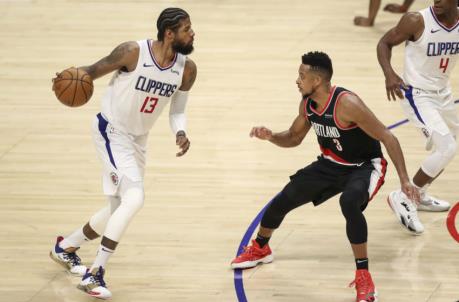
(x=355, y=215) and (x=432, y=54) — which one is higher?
(x=432, y=54)

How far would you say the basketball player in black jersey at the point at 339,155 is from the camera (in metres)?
6.93

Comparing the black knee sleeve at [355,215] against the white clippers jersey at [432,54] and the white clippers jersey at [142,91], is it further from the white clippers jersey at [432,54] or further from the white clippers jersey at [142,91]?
the white clippers jersey at [432,54]

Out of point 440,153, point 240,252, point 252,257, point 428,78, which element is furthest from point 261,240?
point 428,78

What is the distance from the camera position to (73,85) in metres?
6.96

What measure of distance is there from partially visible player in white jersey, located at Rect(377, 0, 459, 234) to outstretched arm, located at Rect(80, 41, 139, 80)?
90.9 inches

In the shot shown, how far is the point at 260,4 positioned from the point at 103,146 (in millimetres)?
9155

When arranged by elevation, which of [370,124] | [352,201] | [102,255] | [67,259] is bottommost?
[67,259]

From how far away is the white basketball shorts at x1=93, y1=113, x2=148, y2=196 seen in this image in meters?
7.13

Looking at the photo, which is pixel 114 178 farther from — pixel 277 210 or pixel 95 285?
pixel 277 210

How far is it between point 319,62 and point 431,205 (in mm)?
2334

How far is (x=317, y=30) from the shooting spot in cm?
1427

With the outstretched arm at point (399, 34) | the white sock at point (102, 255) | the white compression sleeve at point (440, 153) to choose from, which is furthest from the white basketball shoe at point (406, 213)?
the white sock at point (102, 255)

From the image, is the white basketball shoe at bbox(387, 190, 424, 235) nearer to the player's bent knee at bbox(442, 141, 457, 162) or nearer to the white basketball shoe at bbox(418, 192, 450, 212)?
the white basketball shoe at bbox(418, 192, 450, 212)

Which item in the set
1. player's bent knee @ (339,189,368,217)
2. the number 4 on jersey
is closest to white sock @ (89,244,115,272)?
player's bent knee @ (339,189,368,217)
